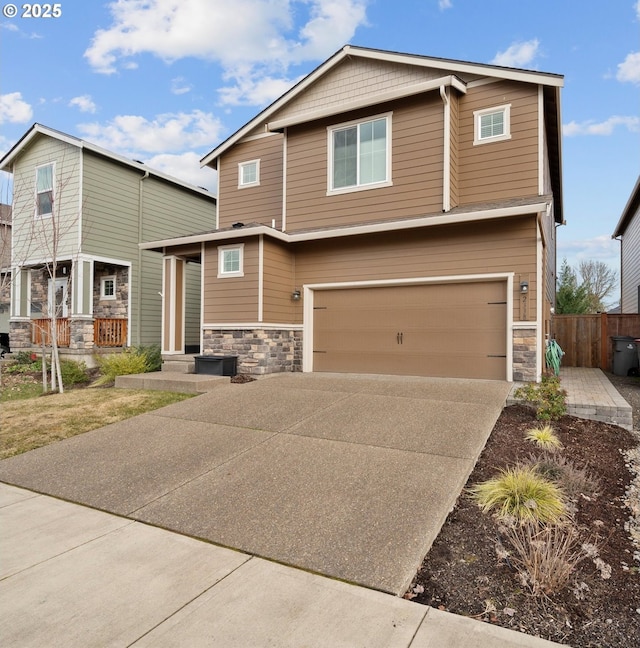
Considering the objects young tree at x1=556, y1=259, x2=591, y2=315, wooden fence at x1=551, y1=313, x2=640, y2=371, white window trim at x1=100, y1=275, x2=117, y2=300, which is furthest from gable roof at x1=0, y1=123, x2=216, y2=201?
young tree at x1=556, y1=259, x2=591, y2=315

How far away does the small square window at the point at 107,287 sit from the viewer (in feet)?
47.9

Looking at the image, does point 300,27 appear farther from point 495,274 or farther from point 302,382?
point 302,382

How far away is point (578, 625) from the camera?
7.57 ft

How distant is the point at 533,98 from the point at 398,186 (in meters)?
3.06

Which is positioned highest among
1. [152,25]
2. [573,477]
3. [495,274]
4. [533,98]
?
[152,25]

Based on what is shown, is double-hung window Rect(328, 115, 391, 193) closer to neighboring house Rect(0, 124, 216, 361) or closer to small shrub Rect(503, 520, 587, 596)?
neighboring house Rect(0, 124, 216, 361)

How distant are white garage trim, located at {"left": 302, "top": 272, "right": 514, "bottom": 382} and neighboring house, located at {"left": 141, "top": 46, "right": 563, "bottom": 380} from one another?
26 millimetres

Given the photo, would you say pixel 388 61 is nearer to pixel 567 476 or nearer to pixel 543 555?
pixel 567 476

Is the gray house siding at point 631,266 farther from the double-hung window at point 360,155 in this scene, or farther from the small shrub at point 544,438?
the small shrub at point 544,438

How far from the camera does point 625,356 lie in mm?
11359

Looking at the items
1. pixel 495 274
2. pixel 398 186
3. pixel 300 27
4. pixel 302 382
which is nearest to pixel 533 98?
pixel 398 186

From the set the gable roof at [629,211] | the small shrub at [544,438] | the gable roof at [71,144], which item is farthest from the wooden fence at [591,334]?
the gable roof at [71,144]

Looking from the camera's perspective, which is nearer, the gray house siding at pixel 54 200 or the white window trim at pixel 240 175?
the white window trim at pixel 240 175

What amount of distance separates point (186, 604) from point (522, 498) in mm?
2608
